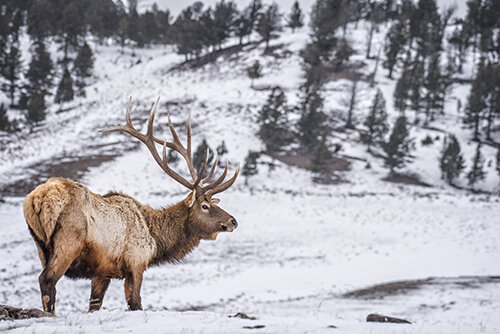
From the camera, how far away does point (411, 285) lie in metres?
12.9

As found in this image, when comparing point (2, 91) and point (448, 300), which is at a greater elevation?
point (2, 91)

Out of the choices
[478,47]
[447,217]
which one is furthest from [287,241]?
[478,47]

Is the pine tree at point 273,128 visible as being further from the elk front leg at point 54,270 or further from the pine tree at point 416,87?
the elk front leg at point 54,270

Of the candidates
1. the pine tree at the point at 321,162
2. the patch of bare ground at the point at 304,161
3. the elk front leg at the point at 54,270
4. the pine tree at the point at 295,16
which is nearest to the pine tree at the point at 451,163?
the patch of bare ground at the point at 304,161

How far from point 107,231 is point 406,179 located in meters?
34.4

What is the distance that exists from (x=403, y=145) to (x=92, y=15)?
60.8 m

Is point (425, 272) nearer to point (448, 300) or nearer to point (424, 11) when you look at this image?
point (448, 300)

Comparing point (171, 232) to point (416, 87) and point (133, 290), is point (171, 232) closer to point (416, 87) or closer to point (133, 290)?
point (133, 290)

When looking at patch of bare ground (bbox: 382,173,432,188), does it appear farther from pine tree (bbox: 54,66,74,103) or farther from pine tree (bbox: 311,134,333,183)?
pine tree (bbox: 54,66,74,103)

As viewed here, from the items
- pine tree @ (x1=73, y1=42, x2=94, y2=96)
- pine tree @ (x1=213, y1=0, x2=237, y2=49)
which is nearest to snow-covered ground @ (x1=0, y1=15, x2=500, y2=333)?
pine tree @ (x1=73, y1=42, x2=94, y2=96)

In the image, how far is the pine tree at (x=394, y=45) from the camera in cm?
5449

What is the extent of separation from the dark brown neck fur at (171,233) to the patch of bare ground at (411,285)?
311 inches

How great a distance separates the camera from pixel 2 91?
43.8m

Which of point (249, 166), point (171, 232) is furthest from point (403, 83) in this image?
point (171, 232)
